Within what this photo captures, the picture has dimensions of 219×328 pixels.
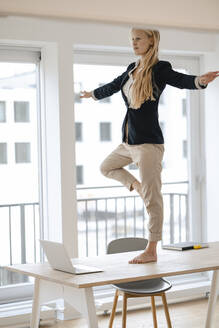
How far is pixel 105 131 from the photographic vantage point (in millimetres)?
5242

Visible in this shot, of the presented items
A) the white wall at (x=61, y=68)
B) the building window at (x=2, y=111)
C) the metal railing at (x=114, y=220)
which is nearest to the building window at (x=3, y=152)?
the building window at (x=2, y=111)

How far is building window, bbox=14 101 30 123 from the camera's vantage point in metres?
4.82

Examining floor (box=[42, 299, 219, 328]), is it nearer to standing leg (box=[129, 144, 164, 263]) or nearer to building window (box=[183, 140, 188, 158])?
building window (box=[183, 140, 188, 158])

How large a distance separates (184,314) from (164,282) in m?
1.02

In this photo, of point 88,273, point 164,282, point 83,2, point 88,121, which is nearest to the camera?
point 83,2

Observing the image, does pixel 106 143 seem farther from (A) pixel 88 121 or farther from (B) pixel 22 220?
(B) pixel 22 220

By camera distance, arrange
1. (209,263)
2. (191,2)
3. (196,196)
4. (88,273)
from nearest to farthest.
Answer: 1. (191,2)
2. (88,273)
3. (209,263)
4. (196,196)

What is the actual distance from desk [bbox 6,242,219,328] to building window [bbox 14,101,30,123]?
5.64ft

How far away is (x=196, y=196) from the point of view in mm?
5680

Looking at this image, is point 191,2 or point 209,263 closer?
point 191,2

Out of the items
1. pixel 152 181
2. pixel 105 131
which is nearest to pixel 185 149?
pixel 105 131

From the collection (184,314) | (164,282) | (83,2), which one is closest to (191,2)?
(83,2)

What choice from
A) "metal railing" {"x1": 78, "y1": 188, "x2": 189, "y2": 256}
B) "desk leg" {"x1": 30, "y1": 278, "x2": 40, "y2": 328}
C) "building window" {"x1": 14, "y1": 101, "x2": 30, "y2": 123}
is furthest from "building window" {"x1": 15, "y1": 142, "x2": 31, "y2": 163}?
"desk leg" {"x1": 30, "y1": 278, "x2": 40, "y2": 328}

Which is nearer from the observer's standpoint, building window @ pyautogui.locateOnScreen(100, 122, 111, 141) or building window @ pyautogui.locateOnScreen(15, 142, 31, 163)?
building window @ pyautogui.locateOnScreen(15, 142, 31, 163)
